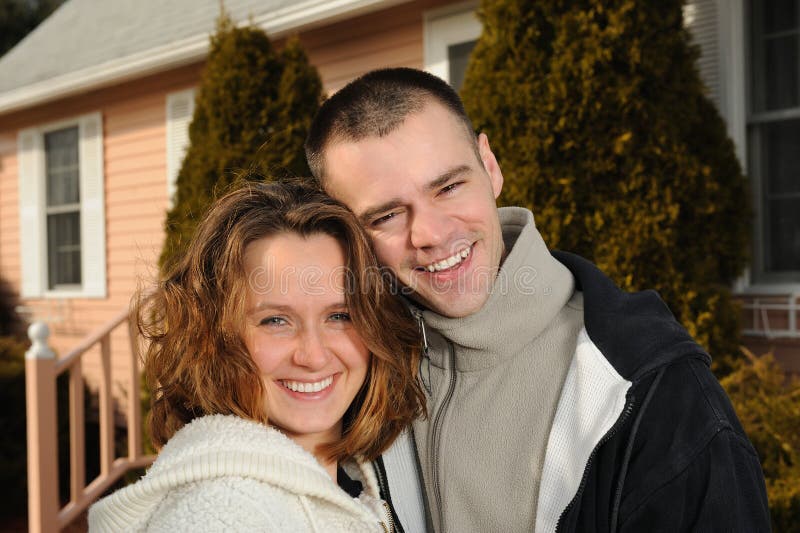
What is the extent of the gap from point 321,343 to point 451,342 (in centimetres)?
43

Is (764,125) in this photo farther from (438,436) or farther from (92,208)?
(92,208)

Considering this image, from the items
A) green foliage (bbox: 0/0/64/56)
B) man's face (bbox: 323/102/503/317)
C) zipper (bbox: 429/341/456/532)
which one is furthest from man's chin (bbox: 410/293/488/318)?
green foliage (bbox: 0/0/64/56)

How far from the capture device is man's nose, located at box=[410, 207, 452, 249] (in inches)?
85.4

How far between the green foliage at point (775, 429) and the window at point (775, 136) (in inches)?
37.8

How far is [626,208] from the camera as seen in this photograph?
175 inches

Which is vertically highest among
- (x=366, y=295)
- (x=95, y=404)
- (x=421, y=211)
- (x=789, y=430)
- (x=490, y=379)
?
(x=421, y=211)

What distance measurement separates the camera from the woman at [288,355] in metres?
1.79

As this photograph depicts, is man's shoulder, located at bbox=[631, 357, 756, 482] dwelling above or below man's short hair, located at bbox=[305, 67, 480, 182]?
below

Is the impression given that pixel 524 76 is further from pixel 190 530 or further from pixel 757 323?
pixel 190 530

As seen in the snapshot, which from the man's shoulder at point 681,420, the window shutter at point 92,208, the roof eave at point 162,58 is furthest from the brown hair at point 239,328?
the window shutter at point 92,208

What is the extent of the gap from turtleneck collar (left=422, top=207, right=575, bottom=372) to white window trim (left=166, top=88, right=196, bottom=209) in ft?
22.7

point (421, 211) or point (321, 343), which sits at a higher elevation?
point (421, 211)

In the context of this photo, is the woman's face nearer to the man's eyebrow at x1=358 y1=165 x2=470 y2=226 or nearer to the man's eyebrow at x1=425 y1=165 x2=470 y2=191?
the man's eyebrow at x1=358 y1=165 x2=470 y2=226

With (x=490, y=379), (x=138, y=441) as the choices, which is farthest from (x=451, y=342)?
(x=138, y=441)
